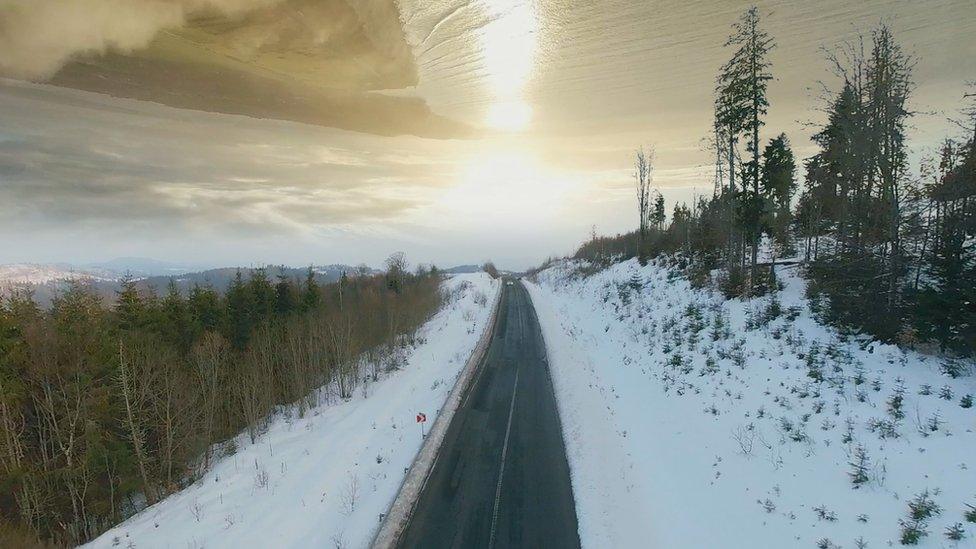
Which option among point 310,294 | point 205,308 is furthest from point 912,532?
point 310,294

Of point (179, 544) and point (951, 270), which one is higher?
point (951, 270)

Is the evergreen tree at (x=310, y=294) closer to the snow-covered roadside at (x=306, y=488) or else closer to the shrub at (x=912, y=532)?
the snow-covered roadside at (x=306, y=488)

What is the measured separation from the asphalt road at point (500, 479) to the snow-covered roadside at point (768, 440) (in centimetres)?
72

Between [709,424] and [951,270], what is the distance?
26.0 ft

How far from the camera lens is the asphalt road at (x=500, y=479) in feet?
34.8

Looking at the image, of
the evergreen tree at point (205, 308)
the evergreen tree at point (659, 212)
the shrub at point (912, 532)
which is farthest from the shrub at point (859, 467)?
the evergreen tree at point (659, 212)

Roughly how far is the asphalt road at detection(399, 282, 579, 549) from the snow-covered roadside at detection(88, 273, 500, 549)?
145cm

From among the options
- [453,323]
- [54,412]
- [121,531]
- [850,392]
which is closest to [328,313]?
[453,323]

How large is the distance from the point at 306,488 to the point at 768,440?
45.8ft

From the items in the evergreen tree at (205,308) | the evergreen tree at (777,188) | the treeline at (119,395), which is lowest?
the treeline at (119,395)

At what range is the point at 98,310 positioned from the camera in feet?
85.4

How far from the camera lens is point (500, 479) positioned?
43.3ft

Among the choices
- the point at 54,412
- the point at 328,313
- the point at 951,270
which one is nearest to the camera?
the point at 951,270

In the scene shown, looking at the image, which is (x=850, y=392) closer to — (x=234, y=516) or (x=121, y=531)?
(x=234, y=516)
